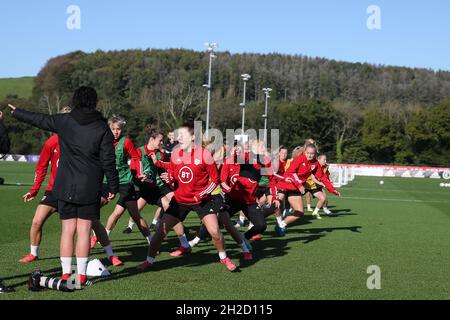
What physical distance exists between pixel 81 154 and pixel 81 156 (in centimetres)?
2

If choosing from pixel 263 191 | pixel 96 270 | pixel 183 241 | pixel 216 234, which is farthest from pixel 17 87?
pixel 96 270

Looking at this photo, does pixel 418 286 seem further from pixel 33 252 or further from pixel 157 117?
pixel 157 117

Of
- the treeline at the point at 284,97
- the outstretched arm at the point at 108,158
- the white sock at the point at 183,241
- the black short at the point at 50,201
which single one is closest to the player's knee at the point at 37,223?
the black short at the point at 50,201

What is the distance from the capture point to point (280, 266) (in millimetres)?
9648

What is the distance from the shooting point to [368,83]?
15388 centimetres

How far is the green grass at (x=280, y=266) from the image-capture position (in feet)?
24.7

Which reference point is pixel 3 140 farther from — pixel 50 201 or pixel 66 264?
pixel 50 201

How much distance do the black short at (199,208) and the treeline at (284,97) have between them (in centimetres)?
8099

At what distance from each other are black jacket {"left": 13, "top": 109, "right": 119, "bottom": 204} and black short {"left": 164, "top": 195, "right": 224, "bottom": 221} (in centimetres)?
187

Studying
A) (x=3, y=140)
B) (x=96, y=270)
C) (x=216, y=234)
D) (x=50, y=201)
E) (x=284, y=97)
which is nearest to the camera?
(x=3, y=140)

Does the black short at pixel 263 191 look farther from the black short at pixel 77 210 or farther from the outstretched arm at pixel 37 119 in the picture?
the outstretched arm at pixel 37 119

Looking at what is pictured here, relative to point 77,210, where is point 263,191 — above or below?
below

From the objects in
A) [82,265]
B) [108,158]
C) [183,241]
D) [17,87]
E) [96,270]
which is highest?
[17,87]

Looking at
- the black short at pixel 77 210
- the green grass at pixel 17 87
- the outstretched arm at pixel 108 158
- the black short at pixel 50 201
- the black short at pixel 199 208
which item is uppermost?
the green grass at pixel 17 87
